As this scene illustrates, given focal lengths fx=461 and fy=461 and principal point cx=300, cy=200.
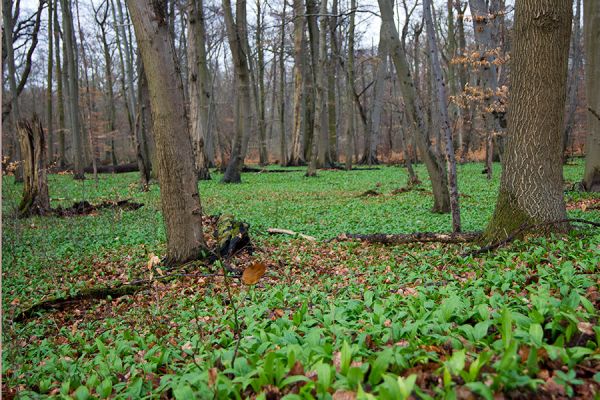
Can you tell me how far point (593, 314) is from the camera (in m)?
2.55

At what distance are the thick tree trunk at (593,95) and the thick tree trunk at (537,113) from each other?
22.9 ft

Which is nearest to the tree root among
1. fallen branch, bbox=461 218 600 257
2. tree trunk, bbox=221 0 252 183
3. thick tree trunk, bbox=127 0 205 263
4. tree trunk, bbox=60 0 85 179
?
thick tree trunk, bbox=127 0 205 263

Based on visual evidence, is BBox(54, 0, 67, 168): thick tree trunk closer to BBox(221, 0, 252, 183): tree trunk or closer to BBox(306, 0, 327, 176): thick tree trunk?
BBox(221, 0, 252, 183): tree trunk

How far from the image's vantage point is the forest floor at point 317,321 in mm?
2150

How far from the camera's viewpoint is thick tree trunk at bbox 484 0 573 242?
519cm

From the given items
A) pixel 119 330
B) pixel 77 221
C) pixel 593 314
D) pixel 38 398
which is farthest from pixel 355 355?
pixel 77 221

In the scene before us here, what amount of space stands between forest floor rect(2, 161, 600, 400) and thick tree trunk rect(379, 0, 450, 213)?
1.11 metres

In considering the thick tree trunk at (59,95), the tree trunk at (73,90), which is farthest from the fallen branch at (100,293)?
the thick tree trunk at (59,95)

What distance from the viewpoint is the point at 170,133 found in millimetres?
5918

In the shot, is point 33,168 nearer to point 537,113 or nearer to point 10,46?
point 10,46

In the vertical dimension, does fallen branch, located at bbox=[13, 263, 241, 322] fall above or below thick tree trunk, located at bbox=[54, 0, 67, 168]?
below

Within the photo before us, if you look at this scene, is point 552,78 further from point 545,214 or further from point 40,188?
point 40,188

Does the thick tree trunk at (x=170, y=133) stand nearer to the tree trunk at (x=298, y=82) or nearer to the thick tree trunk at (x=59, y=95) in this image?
the tree trunk at (x=298, y=82)

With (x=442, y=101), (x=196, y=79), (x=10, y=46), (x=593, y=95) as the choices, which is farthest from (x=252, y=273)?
(x=10, y=46)
